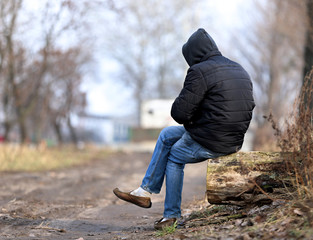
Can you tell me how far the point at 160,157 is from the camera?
4578 mm

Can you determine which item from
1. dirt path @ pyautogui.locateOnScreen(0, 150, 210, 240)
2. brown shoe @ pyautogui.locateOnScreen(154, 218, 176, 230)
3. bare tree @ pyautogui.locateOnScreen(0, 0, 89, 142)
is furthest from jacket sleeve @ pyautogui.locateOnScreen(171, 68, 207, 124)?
bare tree @ pyautogui.locateOnScreen(0, 0, 89, 142)

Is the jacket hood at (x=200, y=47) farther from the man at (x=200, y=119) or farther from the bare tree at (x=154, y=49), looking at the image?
the bare tree at (x=154, y=49)

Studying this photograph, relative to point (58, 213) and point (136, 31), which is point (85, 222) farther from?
point (136, 31)

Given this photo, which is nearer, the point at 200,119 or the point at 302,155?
the point at 302,155

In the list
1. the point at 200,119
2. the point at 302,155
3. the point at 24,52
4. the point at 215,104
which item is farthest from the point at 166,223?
the point at 24,52

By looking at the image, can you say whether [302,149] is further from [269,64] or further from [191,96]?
[269,64]

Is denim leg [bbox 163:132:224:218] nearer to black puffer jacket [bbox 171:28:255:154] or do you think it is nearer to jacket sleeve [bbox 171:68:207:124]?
black puffer jacket [bbox 171:28:255:154]

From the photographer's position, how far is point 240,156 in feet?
14.4

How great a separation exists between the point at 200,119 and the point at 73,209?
280 cm

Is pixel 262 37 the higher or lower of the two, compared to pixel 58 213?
higher

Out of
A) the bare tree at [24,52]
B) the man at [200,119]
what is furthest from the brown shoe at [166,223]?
the bare tree at [24,52]

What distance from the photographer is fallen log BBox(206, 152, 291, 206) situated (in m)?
4.25

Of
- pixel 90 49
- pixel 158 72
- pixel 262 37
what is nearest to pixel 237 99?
pixel 90 49

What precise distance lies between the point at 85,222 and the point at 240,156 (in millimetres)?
2065
